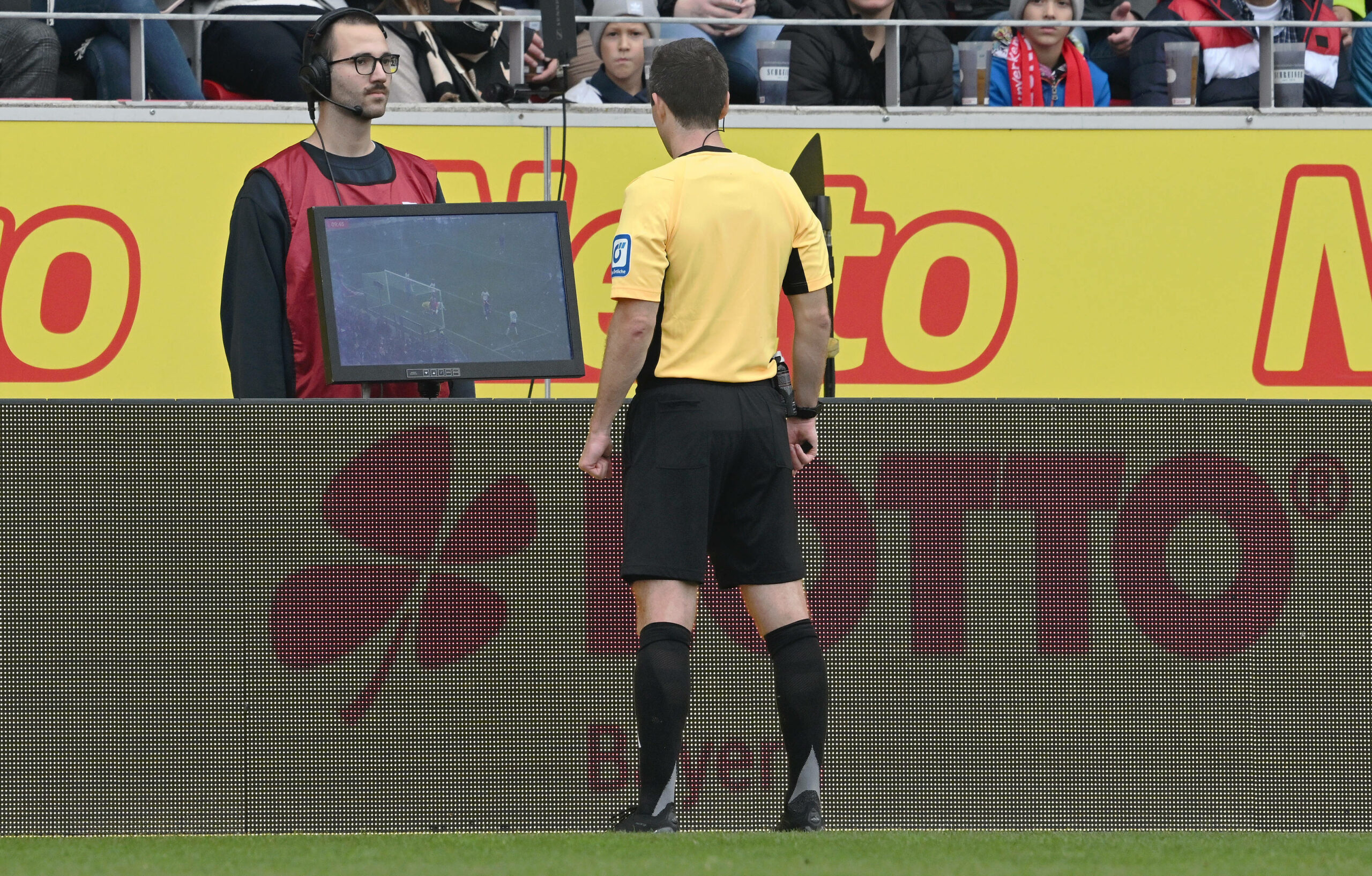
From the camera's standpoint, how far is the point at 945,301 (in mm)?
8328

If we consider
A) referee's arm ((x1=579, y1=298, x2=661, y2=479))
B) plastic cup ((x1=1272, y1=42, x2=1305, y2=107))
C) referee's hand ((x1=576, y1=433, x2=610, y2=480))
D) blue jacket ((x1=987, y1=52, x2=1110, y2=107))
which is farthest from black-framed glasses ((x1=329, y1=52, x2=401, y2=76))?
plastic cup ((x1=1272, y1=42, x2=1305, y2=107))

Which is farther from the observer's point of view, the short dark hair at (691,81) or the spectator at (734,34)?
the spectator at (734,34)

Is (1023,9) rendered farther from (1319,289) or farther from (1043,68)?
(1319,289)

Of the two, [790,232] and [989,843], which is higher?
[790,232]

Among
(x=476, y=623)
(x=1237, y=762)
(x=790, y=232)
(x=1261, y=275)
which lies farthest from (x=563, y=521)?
(x=1261, y=275)

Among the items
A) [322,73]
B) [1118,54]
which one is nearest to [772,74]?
[1118,54]

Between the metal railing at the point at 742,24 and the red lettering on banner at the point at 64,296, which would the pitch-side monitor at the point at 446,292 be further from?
the red lettering on banner at the point at 64,296

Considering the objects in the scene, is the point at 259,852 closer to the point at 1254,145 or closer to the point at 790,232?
the point at 790,232

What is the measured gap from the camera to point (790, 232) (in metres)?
4.29

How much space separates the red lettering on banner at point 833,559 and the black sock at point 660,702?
0.48 meters

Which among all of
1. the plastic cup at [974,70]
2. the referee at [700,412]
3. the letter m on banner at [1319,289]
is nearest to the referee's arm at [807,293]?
the referee at [700,412]

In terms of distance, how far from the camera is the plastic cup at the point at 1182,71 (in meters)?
8.51

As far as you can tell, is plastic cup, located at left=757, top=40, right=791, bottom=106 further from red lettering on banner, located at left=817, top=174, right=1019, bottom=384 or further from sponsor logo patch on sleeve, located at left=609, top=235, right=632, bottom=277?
sponsor logo patch on sleeve, located at left=609, top=235, right=632, bottom=277

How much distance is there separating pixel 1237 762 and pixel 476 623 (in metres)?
2.00
